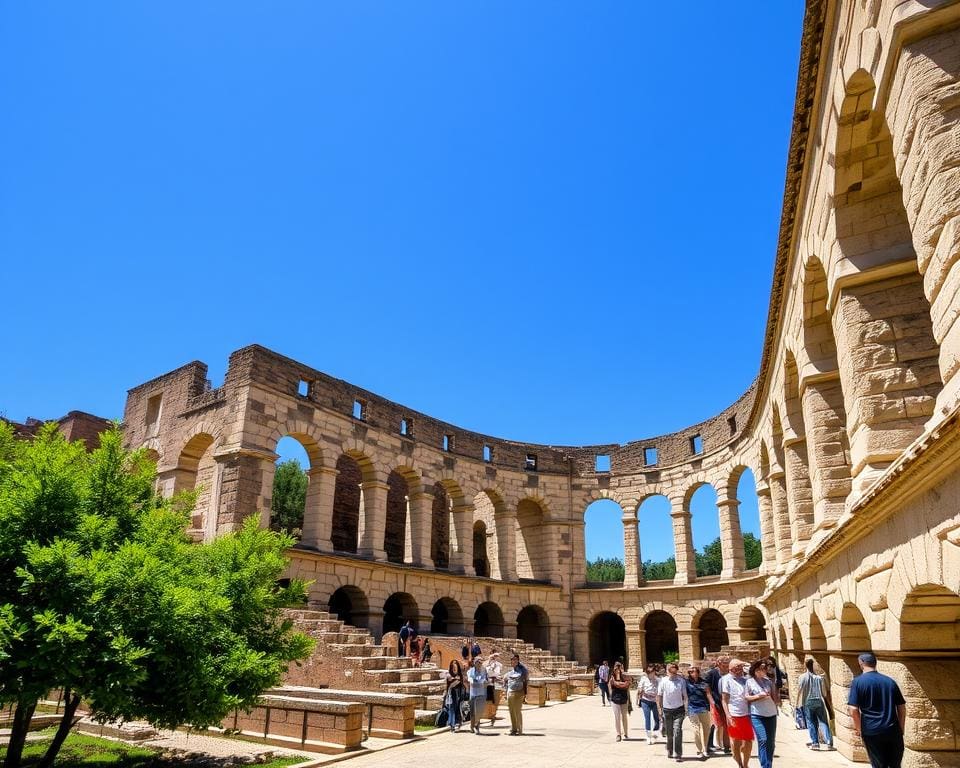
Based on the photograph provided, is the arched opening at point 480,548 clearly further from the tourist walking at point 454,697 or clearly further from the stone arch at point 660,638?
the tourist walking at point 454,697

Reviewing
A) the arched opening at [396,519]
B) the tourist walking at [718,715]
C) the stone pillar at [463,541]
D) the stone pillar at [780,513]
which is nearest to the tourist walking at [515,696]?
the tourist walking at [718,715]

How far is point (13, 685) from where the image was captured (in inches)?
281

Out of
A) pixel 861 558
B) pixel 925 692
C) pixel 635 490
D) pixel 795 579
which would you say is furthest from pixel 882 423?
pixel 635 490

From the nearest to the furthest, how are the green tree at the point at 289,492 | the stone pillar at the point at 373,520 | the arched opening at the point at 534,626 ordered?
the stone pillar at the point at 373,520, the arched opening at the point at 534,626, the green tree at the point at 289,492

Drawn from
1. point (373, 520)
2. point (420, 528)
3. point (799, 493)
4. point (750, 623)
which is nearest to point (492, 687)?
point (799, 493)

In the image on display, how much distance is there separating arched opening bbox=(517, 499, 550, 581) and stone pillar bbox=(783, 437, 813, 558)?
58.2 feet

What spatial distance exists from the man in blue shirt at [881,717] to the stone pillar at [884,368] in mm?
2206

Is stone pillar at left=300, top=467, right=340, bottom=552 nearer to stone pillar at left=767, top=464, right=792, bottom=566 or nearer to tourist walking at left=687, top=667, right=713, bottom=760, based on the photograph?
tourist walking at left=687, top=667, right=713, bottom=760

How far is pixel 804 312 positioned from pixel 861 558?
17.1 feet

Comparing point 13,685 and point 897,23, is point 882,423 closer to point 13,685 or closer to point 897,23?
point 897,23

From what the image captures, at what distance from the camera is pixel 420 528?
83.5 feet

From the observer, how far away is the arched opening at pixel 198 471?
825 inches

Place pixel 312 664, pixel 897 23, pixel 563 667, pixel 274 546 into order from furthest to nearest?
pixel 563 667, pixel 312 664, pixel 274 546, pixel 897 23

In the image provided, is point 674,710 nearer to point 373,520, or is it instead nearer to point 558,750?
point 558,750
